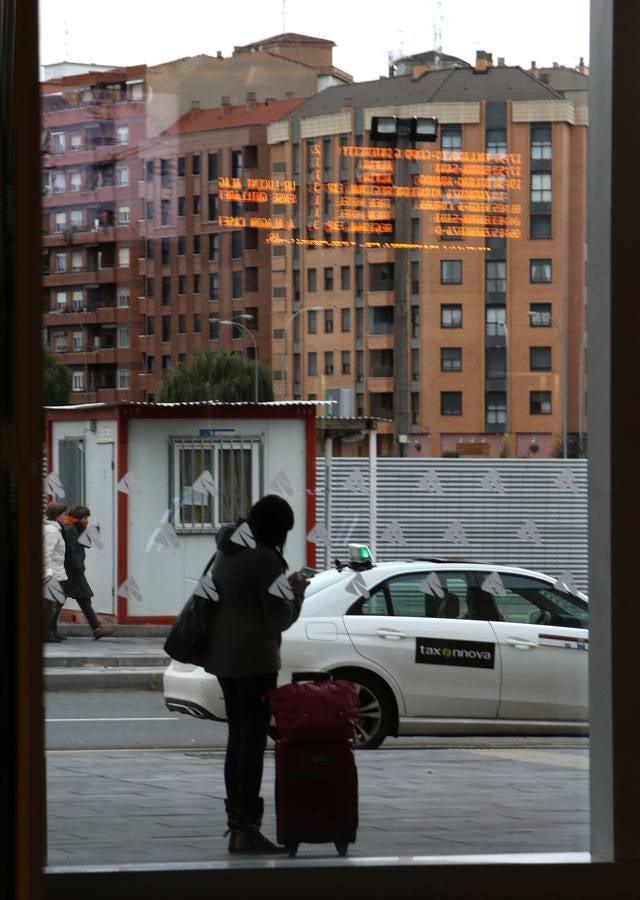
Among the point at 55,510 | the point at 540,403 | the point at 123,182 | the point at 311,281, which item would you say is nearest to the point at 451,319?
the point at 540,403

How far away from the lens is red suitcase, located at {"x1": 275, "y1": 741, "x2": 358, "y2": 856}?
18.6 ft

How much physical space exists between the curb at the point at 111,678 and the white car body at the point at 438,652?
0.31 ft

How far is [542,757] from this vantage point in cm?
691

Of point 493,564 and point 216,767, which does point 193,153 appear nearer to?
point 493,564

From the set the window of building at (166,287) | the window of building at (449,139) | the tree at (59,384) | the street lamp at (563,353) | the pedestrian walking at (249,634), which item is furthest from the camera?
the window of building at (449,139)

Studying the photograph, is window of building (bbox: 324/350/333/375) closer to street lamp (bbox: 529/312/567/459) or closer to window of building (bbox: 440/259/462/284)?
window of building (bbox: 440/259/462/284)

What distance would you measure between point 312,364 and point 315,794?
1835mm

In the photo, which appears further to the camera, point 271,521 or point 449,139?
point 449,139

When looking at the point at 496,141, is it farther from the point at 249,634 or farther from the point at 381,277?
the point at 249,634

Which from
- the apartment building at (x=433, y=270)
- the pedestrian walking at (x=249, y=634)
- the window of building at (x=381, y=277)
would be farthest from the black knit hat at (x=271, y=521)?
the window of building at (x=381, y=277)

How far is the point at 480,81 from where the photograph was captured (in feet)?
21.1

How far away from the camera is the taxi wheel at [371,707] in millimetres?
7324

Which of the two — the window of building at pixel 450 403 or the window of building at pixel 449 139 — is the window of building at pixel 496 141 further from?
the window of building at pixel 450 403
